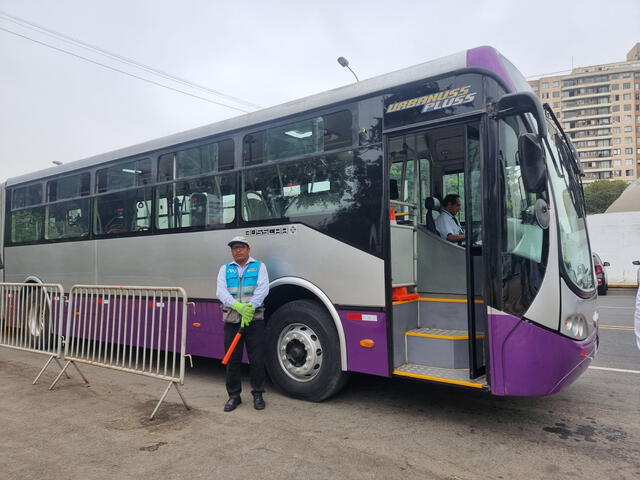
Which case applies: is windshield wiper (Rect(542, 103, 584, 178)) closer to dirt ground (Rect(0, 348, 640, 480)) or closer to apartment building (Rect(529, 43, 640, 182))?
dirt ground (Rect(0, 348, 640, 480))

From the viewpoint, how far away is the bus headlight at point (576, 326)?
3959mm

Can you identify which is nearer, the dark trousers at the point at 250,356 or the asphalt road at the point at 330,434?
the asphalt road at the point at 330,434

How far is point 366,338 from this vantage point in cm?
467

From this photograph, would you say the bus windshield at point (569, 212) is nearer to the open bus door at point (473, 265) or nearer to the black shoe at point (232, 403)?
the open bus door at point (473, 265)

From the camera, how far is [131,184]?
712cm

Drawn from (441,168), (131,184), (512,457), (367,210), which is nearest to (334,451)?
(512,457)

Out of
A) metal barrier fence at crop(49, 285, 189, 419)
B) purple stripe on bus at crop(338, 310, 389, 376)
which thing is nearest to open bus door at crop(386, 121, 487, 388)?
purple stripe on bus at crop(338, 310, 389, 376)

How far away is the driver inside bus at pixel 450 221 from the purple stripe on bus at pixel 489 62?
69.5 inches

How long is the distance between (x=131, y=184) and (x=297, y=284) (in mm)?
3488

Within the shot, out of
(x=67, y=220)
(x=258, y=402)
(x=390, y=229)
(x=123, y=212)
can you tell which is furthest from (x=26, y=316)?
(x=390, y=229)

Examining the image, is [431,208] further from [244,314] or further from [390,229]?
[244,314]

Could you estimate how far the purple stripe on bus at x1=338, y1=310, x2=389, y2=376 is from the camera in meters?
4.57

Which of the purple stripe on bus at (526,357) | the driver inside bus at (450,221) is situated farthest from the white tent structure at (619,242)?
the purple stripe on bus at (526,357)

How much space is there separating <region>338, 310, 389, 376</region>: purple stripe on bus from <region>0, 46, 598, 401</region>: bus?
0.05 ft
